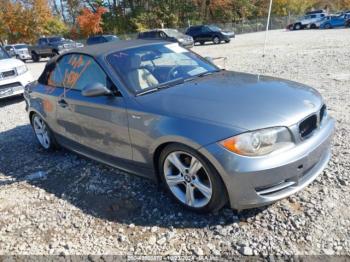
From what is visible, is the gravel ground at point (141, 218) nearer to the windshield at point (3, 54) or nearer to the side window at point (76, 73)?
the side window at point (76, 73)

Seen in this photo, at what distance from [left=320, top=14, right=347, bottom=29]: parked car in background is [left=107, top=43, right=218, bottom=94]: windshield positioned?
33518 millimetres

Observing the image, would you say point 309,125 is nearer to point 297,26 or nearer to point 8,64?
point 8,64

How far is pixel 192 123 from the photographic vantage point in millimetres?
2873

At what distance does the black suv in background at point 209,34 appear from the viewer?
27.6 meters

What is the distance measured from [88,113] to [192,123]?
153 cm

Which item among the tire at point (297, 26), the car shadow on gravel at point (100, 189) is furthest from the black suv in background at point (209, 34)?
the car shadow on gravel at point (100, 189)

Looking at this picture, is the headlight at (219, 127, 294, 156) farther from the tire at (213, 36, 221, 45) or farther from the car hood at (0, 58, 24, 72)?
the tire at (213, 36, 221, 45)

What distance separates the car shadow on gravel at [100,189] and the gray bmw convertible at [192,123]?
7.8 inches

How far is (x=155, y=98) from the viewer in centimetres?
331

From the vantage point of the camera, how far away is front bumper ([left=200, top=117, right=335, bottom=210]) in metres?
2.66

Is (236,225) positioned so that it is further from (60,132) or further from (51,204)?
(60,132)

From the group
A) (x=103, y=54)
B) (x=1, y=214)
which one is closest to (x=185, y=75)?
(x=103, y=54)

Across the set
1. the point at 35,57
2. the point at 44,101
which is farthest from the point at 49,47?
the point at 44,101

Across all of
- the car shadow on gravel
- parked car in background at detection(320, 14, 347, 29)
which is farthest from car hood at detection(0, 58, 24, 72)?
→ parked car in background at detection(320, 14, 347, 29)
